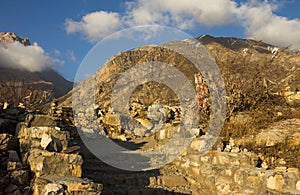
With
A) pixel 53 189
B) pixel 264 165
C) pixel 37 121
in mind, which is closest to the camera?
pixel 53 189

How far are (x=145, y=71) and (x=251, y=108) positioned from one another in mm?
9433

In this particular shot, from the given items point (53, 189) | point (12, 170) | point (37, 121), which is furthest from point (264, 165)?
point (37, 121)

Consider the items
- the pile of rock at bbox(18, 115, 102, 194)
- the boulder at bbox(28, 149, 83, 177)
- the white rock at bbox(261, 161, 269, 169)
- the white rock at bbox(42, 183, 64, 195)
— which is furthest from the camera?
the white rock at bbox(261, 161, 269, 169)

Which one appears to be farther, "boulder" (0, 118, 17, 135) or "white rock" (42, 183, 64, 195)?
"boulder" (0, 118, 17, 135)

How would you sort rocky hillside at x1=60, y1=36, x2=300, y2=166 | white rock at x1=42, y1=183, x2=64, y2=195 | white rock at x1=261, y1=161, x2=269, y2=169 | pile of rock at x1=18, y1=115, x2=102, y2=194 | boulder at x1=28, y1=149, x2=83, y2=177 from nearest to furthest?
white rock at x1=42, y1=183, x2=64, y2=195 → pile of rock at x1=18, y1=115, x2=102, y2=194 → boulder at x1=28, y1=149, x2=83, y2=177 → white rock at x1=261, y1=161, x2=269, y2=169 → rocky hillside at x1=60, y1=36, x2=300, y2=166

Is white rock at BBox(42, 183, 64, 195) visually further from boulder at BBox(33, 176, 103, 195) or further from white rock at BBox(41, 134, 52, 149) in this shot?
white rock at BBox(41, 134, 52, 149)

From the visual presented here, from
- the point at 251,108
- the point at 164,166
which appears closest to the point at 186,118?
the point at 251,108

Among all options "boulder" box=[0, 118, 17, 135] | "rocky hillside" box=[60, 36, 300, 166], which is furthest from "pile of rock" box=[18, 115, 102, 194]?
"rocky hillside" box=[60, 36, 300, 166]

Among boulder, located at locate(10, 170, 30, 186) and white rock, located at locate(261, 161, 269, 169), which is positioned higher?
white rock, located at locate(261, 161, 269, 169)

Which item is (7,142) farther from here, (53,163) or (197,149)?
(197,149)

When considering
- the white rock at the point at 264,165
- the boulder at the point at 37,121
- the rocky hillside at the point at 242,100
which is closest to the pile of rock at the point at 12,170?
the boulder at the point at 37,121

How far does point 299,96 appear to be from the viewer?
10.8 metres

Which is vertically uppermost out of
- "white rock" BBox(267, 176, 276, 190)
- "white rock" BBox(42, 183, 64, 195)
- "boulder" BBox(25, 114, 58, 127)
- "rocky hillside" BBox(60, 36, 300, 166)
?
"rocky hillside" BBox(60, 36, 300, 166)

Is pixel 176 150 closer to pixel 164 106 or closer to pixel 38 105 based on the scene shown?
pixel 164 106
